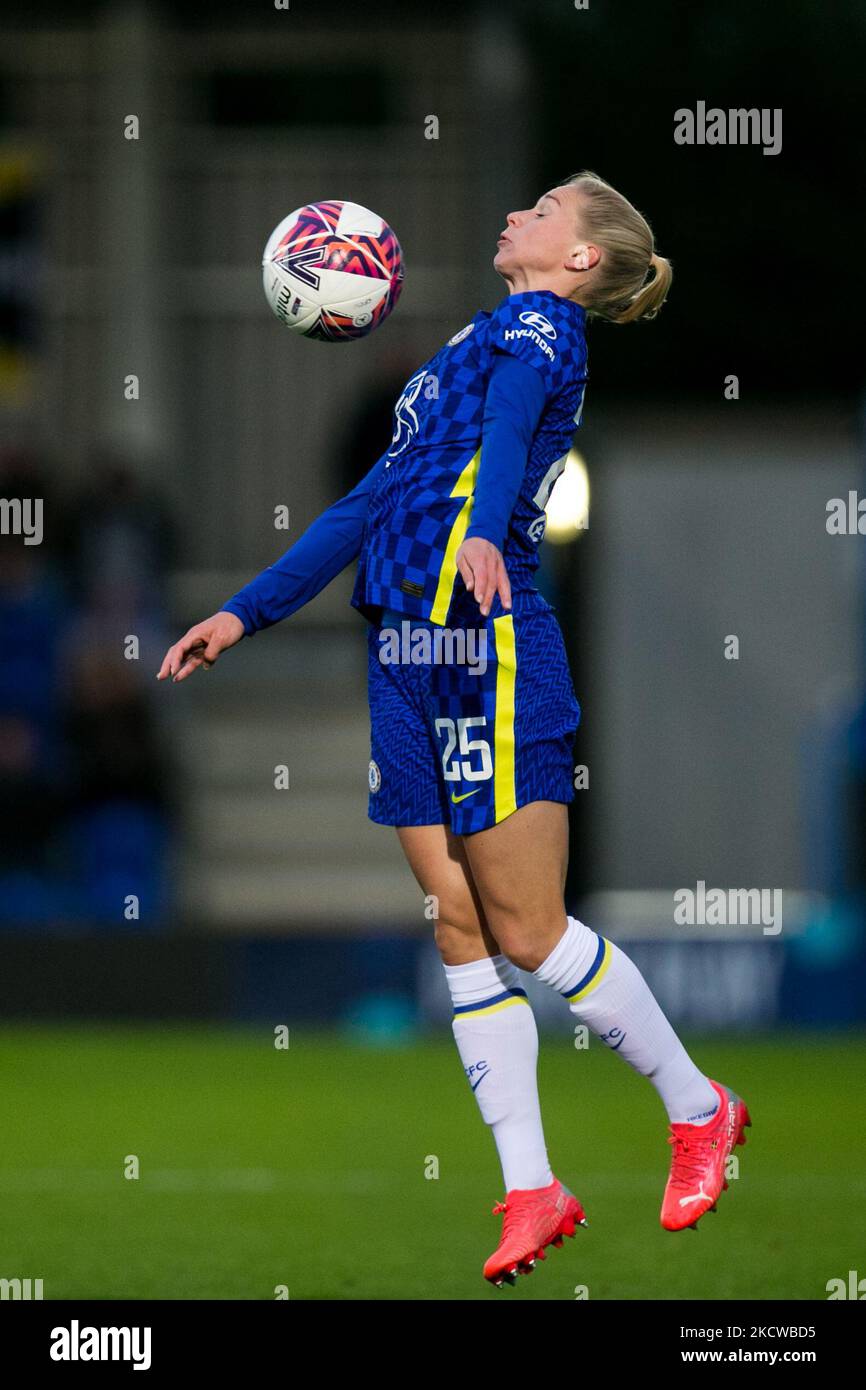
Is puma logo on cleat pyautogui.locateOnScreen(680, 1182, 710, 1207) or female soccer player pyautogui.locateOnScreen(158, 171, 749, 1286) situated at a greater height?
female soccer player pyautogui.locateOnScreen(158, 171, 749, 1286)

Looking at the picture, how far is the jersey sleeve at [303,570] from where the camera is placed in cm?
512

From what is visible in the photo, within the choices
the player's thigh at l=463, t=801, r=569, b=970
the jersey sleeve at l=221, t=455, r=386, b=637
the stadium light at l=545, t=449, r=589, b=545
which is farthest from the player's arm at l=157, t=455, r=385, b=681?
the stadium light at l=545, t=449, r=589, b=545

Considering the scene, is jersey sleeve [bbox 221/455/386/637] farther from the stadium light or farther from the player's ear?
the stadium light

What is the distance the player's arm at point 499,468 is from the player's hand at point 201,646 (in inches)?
23.2

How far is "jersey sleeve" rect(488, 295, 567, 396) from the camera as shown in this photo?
15.9 feet

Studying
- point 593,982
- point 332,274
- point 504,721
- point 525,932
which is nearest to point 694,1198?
point 593,982

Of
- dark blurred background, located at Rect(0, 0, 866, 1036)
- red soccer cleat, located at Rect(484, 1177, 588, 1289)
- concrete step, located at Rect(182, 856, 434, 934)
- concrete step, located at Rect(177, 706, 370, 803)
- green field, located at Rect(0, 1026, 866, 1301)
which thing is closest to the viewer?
red soccer cleat, located at Rect(484, 1177, 588, 1289)

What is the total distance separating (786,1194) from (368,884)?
6133 millimetres

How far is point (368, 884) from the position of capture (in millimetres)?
12898

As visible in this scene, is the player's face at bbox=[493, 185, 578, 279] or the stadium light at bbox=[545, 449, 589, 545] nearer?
the player's face at bbox=[493, 185, 578, 279]

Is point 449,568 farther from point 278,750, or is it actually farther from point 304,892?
point 278,750

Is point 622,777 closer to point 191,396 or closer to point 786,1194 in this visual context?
point 191,396
